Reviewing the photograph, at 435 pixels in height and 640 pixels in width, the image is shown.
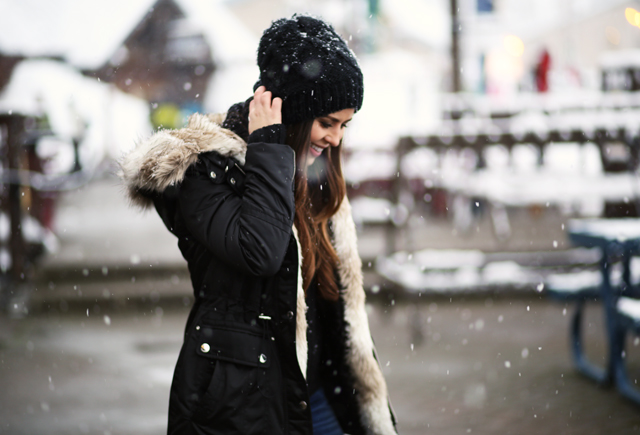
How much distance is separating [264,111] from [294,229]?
37 centimetres

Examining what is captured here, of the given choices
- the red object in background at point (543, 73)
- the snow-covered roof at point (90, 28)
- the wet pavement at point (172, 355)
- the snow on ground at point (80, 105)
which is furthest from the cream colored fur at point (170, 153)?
the red object in background at point (543, 73)

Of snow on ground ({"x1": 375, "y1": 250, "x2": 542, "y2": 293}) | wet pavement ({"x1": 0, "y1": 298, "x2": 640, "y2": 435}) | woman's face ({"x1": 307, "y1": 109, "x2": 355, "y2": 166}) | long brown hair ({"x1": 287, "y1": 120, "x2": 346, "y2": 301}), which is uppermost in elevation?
woman's face ({"x1": 307, "y1": 109, "x2": 355, "y2": 166})

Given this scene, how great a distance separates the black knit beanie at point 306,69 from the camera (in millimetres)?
1978

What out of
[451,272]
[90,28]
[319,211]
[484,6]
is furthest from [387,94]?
[319,211]

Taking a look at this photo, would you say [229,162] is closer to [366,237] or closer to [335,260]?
[335,260]

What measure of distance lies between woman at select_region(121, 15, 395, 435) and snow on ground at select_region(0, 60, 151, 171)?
8.55m

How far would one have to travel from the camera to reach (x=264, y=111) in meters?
1.93

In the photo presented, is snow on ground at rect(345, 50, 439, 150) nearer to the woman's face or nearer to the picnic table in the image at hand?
the picnic table

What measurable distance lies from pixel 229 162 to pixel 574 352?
390 cm

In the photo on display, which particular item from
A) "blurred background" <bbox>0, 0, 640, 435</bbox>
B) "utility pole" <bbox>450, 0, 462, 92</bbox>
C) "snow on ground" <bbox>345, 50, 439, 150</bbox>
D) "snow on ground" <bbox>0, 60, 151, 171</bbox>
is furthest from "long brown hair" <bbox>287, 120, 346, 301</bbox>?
"snow on ground" <bbox>345, 50, 439, 150</bbox>

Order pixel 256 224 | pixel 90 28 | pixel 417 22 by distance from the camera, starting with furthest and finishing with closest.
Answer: pixel 417 22
pixel 90 28
pixel 256 224

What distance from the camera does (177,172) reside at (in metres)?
1.78

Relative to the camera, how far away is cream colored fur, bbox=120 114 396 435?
5.95ft

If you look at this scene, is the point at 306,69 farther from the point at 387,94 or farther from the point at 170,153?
the point at 387,94
